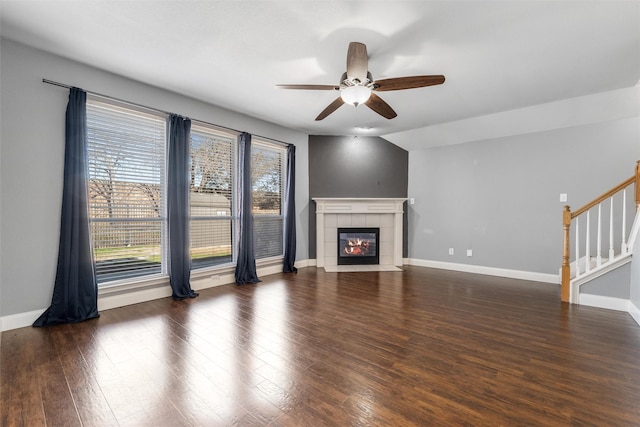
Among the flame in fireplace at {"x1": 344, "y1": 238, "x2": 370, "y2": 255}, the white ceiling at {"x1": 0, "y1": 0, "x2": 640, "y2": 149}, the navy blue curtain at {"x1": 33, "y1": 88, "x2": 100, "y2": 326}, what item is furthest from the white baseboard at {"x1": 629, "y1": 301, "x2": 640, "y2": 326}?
the navy blue curtain at {"x1": 33, "y1": 88, "x2": 100, "y2": 326}

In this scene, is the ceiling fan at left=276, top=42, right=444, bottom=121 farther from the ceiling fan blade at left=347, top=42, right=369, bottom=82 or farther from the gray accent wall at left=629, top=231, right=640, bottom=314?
the gray accent wall at left=629, top=231, right=640, bottom=314

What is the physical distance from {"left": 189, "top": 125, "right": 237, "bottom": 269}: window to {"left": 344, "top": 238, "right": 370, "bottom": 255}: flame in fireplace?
245cm

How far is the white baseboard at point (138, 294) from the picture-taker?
270cm

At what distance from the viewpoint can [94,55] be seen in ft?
9.48

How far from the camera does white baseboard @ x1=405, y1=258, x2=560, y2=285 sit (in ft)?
15.2

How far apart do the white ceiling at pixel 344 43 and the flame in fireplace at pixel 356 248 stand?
2.95 meters

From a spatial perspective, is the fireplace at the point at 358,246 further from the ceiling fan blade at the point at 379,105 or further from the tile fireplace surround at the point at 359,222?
the ceiling fan blade at the point at 379,105

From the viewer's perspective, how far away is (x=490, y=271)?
5.18 meters

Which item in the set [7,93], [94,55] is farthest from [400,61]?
[7,93]

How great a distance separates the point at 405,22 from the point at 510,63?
1474 millimetres

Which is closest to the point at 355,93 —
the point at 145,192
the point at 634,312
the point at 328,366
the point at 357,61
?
the point at 357,61

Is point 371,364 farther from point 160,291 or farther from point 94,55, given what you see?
point 94,55

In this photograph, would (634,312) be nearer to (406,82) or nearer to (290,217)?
(406,82)

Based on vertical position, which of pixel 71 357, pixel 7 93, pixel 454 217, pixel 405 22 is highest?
pixel 405 22
